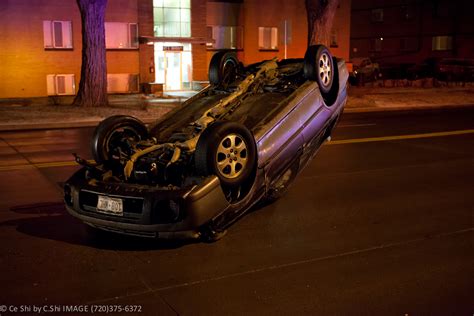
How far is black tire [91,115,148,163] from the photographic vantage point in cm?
647

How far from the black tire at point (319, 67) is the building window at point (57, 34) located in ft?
80.6

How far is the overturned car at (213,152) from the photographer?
558cm

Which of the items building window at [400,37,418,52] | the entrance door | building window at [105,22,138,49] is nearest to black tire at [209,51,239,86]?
building window at [105,22,138,49]

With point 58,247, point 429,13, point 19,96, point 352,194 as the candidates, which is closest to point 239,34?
point 19,96

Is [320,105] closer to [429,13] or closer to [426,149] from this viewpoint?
[426,149]

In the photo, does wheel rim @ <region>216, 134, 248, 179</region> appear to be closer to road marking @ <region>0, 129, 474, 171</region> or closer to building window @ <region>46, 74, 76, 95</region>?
road marking @ <region>0, 129, 474, 171</region>

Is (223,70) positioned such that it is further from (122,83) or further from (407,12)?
(407,12)

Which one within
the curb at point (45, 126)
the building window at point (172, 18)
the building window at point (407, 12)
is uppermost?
the building window at point (407, 12)

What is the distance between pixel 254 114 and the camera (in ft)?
21.9

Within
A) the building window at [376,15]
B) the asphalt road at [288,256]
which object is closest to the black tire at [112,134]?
the asphalt road at [288,256]

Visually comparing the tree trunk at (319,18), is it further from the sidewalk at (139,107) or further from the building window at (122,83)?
the building window at (122,83)

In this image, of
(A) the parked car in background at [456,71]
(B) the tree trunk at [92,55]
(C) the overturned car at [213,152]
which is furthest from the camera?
(A) the parked car in background at [456,71]

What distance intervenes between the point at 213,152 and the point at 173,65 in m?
27.8

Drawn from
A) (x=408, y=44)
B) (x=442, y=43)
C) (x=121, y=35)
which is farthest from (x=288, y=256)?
(x=408, y=44)
